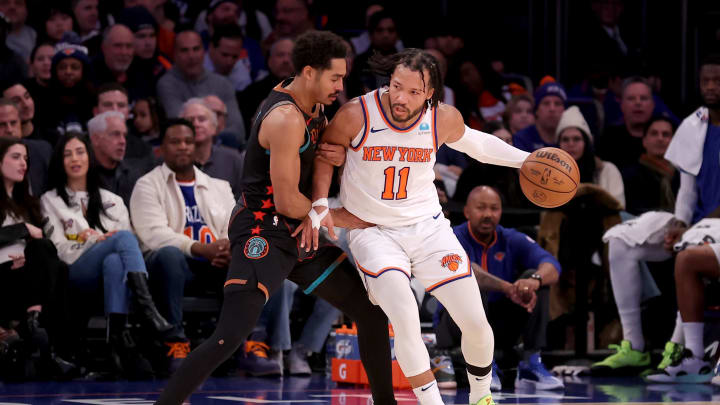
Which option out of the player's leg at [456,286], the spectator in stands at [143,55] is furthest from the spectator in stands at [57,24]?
the player's leg at [456,286]

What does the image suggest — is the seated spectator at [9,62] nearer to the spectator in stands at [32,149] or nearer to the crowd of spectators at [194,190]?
the crowd of spectators at [194,190]

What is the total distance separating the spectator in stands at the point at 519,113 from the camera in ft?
33.1

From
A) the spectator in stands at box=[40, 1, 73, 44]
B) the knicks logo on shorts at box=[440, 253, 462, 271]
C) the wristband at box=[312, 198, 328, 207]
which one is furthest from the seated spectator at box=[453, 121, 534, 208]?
the spectator in stands at box=[40, 1, 73, 44]

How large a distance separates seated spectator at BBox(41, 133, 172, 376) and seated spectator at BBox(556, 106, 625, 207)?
3619mm

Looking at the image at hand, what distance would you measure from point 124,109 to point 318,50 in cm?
428

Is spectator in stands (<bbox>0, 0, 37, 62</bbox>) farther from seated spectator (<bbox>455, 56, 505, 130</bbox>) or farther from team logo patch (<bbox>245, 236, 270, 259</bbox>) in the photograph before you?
team logo patch (<bbox>245, 236, 270, 259</bbox>)

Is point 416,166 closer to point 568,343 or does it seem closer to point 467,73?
point 568,343

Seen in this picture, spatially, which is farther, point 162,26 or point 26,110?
point 162,26

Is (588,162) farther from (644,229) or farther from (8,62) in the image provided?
(8,62)

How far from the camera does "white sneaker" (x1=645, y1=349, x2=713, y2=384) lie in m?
7.26

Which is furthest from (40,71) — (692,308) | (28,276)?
(692,308)

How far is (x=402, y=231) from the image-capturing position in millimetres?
4887

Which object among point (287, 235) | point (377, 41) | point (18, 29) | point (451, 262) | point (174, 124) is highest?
point (377, 41)

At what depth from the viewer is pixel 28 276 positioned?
6969 mm
